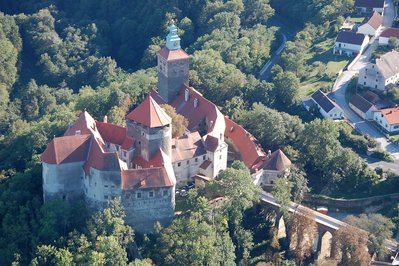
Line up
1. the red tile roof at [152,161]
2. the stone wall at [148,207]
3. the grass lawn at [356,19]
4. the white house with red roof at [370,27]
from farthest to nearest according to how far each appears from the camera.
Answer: the grass lawn at [356,19] → the white house with red roof at [370,27] → the red tile roof at [152,161] → the stone wall at [148,207]

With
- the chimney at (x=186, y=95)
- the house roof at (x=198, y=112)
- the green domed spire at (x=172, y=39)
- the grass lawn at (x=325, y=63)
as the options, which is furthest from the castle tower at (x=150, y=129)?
the grass lawn at (x=325, y=63)

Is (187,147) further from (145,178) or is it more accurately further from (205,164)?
(145,178)

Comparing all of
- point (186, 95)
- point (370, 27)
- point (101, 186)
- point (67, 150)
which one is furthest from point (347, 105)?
point (67, 150)

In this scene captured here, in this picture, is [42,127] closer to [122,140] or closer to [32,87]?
[122,140]

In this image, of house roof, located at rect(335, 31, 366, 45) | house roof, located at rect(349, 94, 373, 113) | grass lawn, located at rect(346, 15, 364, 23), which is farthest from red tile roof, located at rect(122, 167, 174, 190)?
grass lawn, located at rect(346, 15, 364, 23)

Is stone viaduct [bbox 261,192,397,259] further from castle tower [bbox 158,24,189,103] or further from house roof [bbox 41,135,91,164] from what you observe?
house roof [bbox 41,135,91,164]

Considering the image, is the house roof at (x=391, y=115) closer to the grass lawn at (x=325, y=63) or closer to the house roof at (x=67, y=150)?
the grass lawn at (x=325, y=63)

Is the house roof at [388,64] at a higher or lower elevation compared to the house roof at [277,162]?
higher
